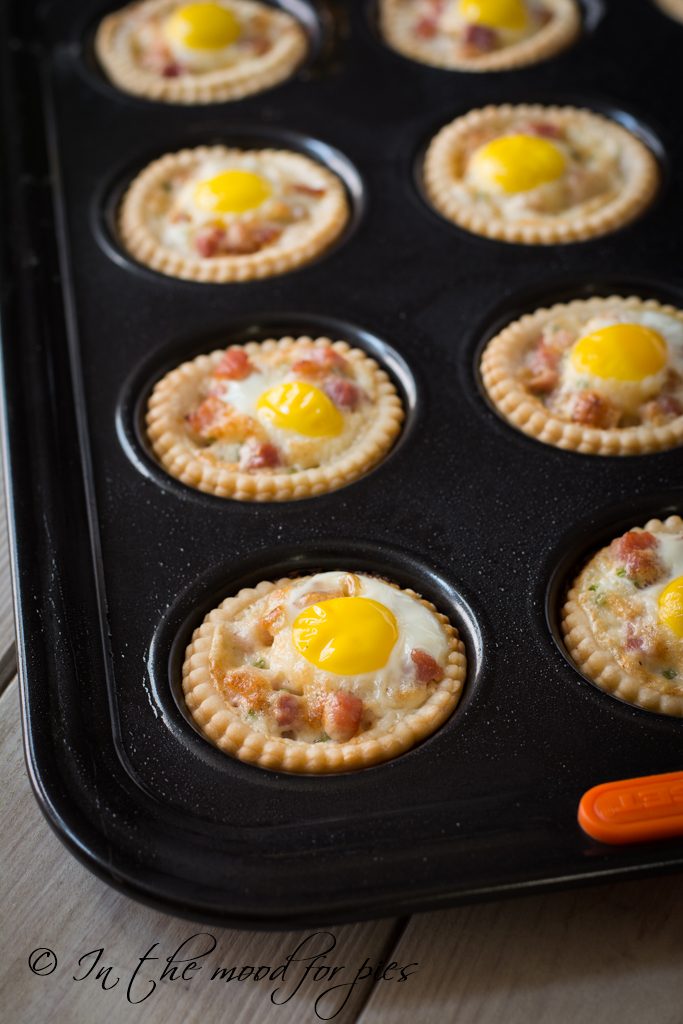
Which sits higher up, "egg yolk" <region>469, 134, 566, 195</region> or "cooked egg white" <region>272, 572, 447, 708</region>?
"egg yolk" <region>469, 134, 566, 195</region>

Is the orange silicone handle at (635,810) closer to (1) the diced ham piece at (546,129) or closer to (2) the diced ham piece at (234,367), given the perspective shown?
(2) the diced ham piece at (234,367)

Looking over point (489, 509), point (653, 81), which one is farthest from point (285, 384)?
point (653, 81)

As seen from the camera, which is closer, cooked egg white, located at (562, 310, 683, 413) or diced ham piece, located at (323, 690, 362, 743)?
diced ham piece, located at (323, 690, 362, 743)

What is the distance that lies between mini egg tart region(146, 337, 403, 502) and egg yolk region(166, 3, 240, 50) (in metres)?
1.66

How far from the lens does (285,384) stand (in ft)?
10.5

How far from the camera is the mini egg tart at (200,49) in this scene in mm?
4320

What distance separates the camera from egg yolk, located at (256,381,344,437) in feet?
10.3

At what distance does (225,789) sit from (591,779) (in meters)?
0.75

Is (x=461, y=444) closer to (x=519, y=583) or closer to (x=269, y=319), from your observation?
(x=519, y=583)

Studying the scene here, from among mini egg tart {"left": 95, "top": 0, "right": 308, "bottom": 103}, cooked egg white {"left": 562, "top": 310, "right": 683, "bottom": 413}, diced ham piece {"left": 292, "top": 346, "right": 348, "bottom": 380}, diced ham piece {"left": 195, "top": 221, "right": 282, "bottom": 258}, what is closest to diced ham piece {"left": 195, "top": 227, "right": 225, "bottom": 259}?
diced ham piece {"left": 195, "top": 221, "right": 282, "bottom": 258}

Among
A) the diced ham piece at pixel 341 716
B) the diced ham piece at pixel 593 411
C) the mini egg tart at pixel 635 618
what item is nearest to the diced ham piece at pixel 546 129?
the diced ham piece at pixel 593 411

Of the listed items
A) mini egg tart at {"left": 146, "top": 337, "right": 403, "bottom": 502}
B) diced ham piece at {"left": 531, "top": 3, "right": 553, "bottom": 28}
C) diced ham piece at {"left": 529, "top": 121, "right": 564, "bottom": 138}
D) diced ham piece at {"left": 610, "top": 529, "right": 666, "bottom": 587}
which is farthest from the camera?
diced ham piece at {"left": 531, "top": 3, "right": 553, "bottom": 28}

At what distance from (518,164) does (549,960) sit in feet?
8.13

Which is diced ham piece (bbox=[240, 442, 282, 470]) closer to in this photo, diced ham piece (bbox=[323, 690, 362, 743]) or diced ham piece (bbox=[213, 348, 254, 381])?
diced ham piece (bbox=[213, 348, 254, 381])
